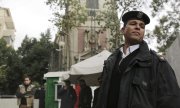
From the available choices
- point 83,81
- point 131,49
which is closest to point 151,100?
point 131,49

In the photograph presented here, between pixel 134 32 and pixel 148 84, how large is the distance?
0.46m

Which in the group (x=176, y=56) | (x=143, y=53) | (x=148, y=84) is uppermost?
(x=143, y=53)

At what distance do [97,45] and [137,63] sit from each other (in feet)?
137

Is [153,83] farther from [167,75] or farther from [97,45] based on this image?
[97,45]

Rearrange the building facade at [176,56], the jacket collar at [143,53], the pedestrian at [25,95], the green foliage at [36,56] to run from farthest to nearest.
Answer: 1. the green foliage at [36,56]
2. the pedestrian at [25,95]
3. the building facade at [176,56]
4. the jacket collar at [143,53]

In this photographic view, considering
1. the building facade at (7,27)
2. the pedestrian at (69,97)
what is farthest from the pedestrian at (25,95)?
the building facade at (7,27)

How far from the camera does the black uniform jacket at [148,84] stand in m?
3.39

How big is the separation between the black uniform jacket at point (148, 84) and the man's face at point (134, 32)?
13 cm

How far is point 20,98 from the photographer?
12.8 meters

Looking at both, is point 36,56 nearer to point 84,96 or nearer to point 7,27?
point 7,27

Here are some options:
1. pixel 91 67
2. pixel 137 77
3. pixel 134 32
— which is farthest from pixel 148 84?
pixel 91 67

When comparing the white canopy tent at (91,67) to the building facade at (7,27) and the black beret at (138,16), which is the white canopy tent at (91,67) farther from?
the building facade at (7,27)

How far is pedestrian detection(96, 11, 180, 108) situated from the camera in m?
3.42

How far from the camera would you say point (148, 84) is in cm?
346
